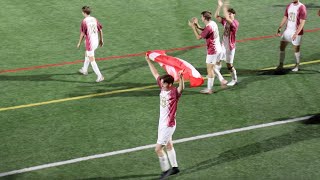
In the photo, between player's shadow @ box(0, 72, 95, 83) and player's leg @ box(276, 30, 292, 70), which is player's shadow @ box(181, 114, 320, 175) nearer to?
player's leg @ box(276, 30, 292, 70)

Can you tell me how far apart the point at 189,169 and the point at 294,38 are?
6.22 meters

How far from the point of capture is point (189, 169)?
1400 centimetres

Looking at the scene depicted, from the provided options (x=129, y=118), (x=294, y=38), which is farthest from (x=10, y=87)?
(x=294, y=38)

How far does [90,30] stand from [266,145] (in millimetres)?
6326

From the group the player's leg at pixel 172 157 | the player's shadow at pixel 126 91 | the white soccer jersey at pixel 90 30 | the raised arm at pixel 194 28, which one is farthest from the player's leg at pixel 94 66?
the player's leg at pixel 172 157

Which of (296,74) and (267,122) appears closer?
(267,122)

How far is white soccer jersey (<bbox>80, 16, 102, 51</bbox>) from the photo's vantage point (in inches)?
732

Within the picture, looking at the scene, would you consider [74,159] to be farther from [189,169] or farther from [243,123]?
[243,123]

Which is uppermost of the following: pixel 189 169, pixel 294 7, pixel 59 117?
pixel 294 7

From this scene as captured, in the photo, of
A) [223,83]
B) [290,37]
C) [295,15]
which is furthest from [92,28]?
[295,15]

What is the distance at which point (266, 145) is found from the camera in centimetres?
1489

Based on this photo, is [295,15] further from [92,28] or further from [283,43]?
[92,28]

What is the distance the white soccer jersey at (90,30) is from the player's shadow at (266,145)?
5.90m

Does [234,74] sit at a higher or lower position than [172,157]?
higher
